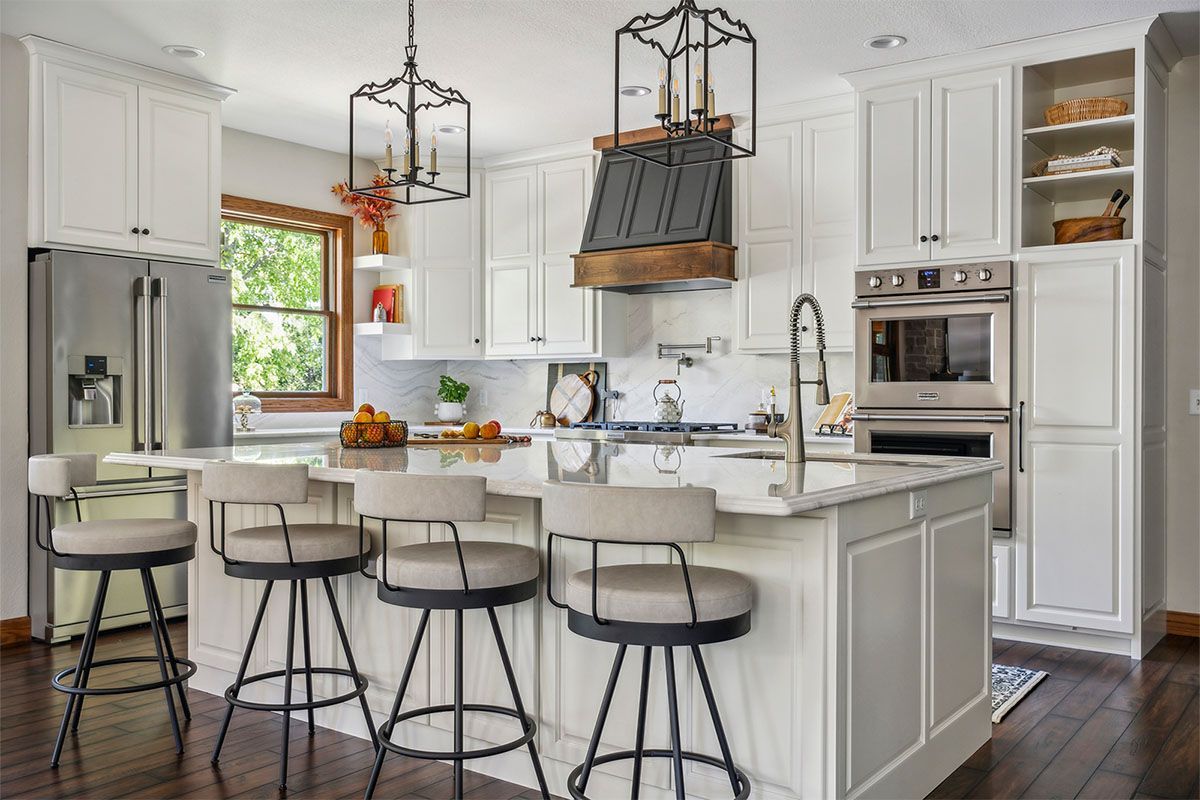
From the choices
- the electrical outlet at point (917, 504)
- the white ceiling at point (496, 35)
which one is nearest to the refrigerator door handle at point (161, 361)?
the white ceiling at point (496, 35)

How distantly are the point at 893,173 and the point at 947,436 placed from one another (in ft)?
4.11

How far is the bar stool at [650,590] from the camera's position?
2.03 m

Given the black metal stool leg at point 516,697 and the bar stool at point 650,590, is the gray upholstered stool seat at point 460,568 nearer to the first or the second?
the black metal stool leg at point 516,697

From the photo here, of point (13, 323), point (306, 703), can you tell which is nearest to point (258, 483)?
point (306, 703)

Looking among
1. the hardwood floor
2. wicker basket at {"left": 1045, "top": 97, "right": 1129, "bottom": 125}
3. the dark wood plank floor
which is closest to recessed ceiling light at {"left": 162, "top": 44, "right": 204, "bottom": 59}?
the hardwood floor

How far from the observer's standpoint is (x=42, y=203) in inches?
170

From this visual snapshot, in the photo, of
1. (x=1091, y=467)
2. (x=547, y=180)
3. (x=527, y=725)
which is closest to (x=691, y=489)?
(x=527, y=725)

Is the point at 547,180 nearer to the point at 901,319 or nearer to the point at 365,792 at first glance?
the point at 901,319

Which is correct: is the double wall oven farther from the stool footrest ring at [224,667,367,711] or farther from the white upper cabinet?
the stool footrest ring at [224,667,367,711]

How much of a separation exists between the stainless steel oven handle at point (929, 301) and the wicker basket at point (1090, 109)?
82 cm

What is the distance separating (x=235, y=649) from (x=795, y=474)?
Result: 2157mm

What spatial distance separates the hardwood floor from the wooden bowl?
1827 mm

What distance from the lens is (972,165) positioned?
4414 millimetres

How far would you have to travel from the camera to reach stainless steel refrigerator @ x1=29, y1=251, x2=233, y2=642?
427 centimetres
